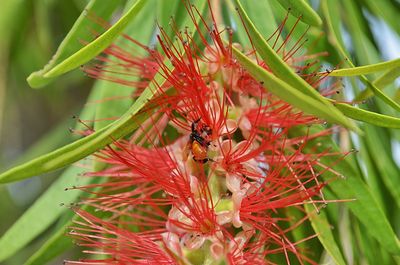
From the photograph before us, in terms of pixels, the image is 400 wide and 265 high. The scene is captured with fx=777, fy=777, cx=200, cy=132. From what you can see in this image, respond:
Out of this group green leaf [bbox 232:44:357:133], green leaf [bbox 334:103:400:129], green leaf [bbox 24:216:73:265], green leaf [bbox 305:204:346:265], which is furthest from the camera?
green leaf [bbox 24:216:73:265]

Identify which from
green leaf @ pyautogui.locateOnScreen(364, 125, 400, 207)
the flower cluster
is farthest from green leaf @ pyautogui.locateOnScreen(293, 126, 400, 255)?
green leaf @ pyautogui.locateOnScreen(364, 125, 400, 207)

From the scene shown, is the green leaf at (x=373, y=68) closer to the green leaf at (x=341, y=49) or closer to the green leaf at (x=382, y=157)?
the green leaf at (x=341, y=49)

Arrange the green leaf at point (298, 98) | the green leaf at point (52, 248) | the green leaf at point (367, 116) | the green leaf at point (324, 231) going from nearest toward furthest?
1. the green leaf at point (298, 98)
2. the green leaf at point (367, 116)
3. the green leaf at point (324, 231)
4. the green leaf at point (52, 248)

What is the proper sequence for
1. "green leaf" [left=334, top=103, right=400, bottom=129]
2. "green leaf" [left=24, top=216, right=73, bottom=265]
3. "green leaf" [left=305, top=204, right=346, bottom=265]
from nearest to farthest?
1. "green leaf" [left=334, top=103, right=400, bottom=129]
2. "green leaf" [left=305, top=204, right=346, bottom=265]
3. "green leaf" [left=24, top=216, right=73, bottom=265]

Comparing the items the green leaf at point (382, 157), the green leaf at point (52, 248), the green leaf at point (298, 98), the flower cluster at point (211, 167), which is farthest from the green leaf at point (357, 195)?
the green leaf at point (52, 248)

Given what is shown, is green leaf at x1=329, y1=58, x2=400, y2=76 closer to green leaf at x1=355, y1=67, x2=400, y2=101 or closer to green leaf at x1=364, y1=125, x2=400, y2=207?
green leaf at x1=355, y1=67, x2=400, y2=101

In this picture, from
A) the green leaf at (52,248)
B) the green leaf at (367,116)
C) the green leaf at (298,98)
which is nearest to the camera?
the green leaf at (298,98)

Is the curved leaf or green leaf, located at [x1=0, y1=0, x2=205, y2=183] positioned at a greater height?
green leaf, located at [x1=0, y1=0, x2=205, y2=183]

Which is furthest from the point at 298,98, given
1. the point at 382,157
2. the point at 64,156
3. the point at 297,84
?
the point at 382,157
